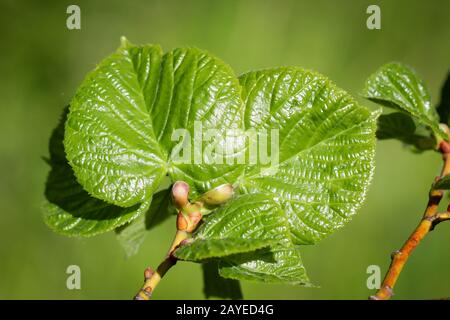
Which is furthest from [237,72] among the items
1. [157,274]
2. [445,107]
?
[157,274]

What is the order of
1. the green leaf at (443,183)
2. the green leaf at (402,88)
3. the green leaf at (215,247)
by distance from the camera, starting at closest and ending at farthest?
the green leaf at (215,247) → the green leaf at (443,183) → the green leaf at (402,88)

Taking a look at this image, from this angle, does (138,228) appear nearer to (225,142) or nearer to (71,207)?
(71,207)

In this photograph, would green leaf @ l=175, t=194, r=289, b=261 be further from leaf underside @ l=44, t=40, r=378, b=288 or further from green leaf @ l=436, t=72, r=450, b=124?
green leaf @ l=436, t=72, r=450, b=124

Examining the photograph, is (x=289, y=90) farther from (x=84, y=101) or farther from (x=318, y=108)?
(x=84, y=101)

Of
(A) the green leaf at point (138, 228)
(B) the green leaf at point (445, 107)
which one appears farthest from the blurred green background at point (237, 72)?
(A) the green leaf at point (138, 228)

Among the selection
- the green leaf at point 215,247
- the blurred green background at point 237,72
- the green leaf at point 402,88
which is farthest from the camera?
the blurred green background at point 237,72

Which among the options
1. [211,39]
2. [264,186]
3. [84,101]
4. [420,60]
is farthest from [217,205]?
[420,60]

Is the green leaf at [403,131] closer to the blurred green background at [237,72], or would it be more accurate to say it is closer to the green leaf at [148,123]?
the green leaf at [148,123]
